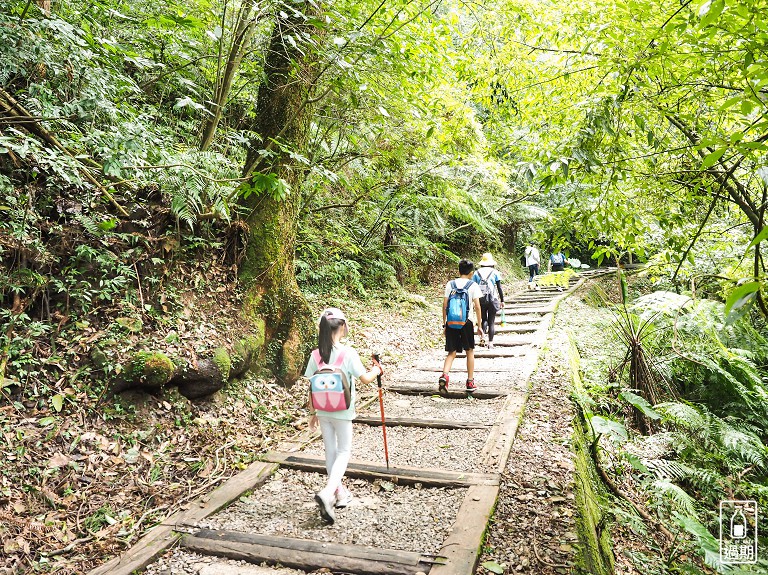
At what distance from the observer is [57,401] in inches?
158

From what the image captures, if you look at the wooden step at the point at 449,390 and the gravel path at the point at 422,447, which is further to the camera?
the wooden step at the point at 449,390

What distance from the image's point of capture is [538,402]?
19.1ft

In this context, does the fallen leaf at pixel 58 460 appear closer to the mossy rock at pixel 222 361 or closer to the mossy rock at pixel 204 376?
the mossy rock at pixel 204 376

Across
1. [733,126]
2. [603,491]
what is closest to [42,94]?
[603,491]

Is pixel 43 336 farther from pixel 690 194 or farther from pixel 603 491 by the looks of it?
pixel 690 194

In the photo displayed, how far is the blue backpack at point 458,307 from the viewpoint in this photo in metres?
6.49

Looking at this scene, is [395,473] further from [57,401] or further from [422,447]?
[57,401]

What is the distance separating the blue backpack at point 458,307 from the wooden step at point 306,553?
3.70 meters

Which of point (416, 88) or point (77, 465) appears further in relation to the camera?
point (416, 88)

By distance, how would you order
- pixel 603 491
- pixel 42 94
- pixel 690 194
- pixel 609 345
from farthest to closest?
1. pixel 609 345
2. pixel 690 194
3. pixel 603 491
4. pixel 42 94

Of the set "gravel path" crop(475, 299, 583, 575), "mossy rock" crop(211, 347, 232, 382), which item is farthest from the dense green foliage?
"gravel path" crop(475, 299, 583, 575)

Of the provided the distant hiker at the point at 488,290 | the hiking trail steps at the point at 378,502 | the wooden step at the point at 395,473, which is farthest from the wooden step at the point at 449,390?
the distant hiker at the point at 488,290

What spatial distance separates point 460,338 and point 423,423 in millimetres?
1461

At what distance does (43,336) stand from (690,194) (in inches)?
263
